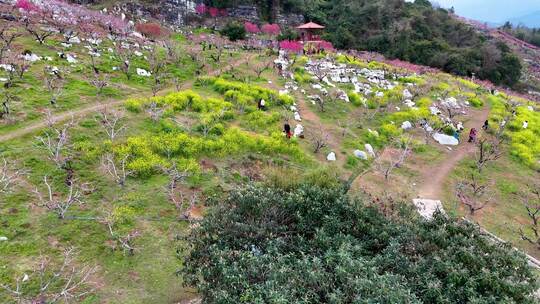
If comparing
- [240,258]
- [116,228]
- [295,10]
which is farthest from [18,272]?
[295,10]

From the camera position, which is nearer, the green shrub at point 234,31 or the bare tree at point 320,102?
the bare tree at point 320,102

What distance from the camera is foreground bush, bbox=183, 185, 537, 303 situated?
20.8 ft

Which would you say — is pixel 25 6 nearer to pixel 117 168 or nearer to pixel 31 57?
pixel 31 57

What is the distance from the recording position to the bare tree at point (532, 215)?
13.1 m

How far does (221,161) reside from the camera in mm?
15156

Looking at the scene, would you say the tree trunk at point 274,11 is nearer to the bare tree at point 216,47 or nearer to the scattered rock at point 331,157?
the bare tree at point 216,47

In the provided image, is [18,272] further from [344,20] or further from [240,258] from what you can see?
[344,20]

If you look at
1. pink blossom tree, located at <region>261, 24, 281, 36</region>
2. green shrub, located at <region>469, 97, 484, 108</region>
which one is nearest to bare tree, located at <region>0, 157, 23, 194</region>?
green shrub, located at <region>469, 97, 484, 108</region>

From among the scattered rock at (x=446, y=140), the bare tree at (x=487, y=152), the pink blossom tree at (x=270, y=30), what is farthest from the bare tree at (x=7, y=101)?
the pink blossom tree at (x=270, y=30)

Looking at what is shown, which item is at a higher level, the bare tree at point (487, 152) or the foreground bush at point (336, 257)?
the foreground bush at point (336, 257)

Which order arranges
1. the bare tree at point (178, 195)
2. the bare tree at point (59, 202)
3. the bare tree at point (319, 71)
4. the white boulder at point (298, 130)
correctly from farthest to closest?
the bare tree at point (319, 71)
the white boulder at point (298, 130)
the bare tree at point (178, 195)
the bare tree at point (59, 202)

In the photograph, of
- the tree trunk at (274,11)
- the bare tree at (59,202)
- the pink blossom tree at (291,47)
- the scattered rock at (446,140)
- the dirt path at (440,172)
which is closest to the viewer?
the bare tree at (59,202)

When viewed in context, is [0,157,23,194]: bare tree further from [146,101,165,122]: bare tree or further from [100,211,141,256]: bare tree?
[146,101,165,122]: bare tree

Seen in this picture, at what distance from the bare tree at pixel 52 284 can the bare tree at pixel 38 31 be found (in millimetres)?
17963
